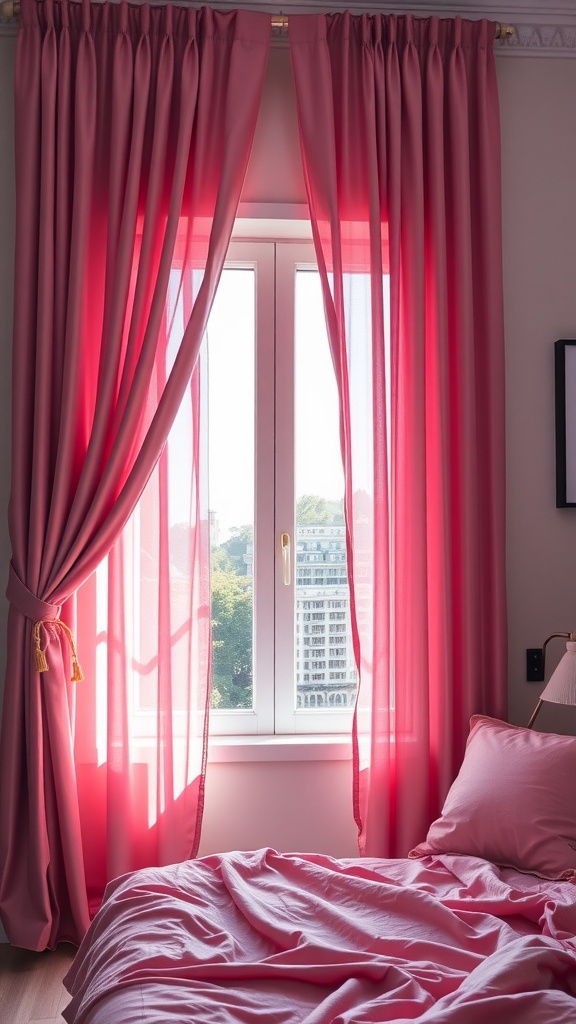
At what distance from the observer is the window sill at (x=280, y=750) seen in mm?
2688

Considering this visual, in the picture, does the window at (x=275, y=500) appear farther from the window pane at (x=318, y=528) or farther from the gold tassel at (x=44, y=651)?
the gold tassel at (x=44, y=651)

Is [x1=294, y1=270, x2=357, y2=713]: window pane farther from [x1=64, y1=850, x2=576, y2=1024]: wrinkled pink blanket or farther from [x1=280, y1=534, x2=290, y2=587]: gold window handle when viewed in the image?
[x1=64, y1=850, x2=576, y2=1024]: wrinkled pink blanket

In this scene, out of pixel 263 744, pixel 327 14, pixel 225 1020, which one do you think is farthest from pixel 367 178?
pixel 225 1020

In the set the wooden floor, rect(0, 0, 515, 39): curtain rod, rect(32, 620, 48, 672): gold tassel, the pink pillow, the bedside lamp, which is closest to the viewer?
the pink pillow

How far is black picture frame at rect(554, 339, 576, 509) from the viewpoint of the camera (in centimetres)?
281

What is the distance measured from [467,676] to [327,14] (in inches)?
85.5

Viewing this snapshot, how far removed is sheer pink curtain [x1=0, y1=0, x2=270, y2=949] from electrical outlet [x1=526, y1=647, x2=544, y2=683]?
109cm

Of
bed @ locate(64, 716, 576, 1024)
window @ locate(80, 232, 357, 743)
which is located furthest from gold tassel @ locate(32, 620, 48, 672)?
bed @ locate(64, 716, 576, 1024)

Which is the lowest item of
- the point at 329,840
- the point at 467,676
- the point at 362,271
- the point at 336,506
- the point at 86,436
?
the point at 329,840

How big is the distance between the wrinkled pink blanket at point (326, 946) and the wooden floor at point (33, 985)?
1.75 feet

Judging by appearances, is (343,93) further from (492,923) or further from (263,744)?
(492,923)

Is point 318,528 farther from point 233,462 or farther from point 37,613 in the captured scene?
point 37,613

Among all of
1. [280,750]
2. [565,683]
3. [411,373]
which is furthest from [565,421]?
[280,750]

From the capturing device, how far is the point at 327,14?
2.69 metres
